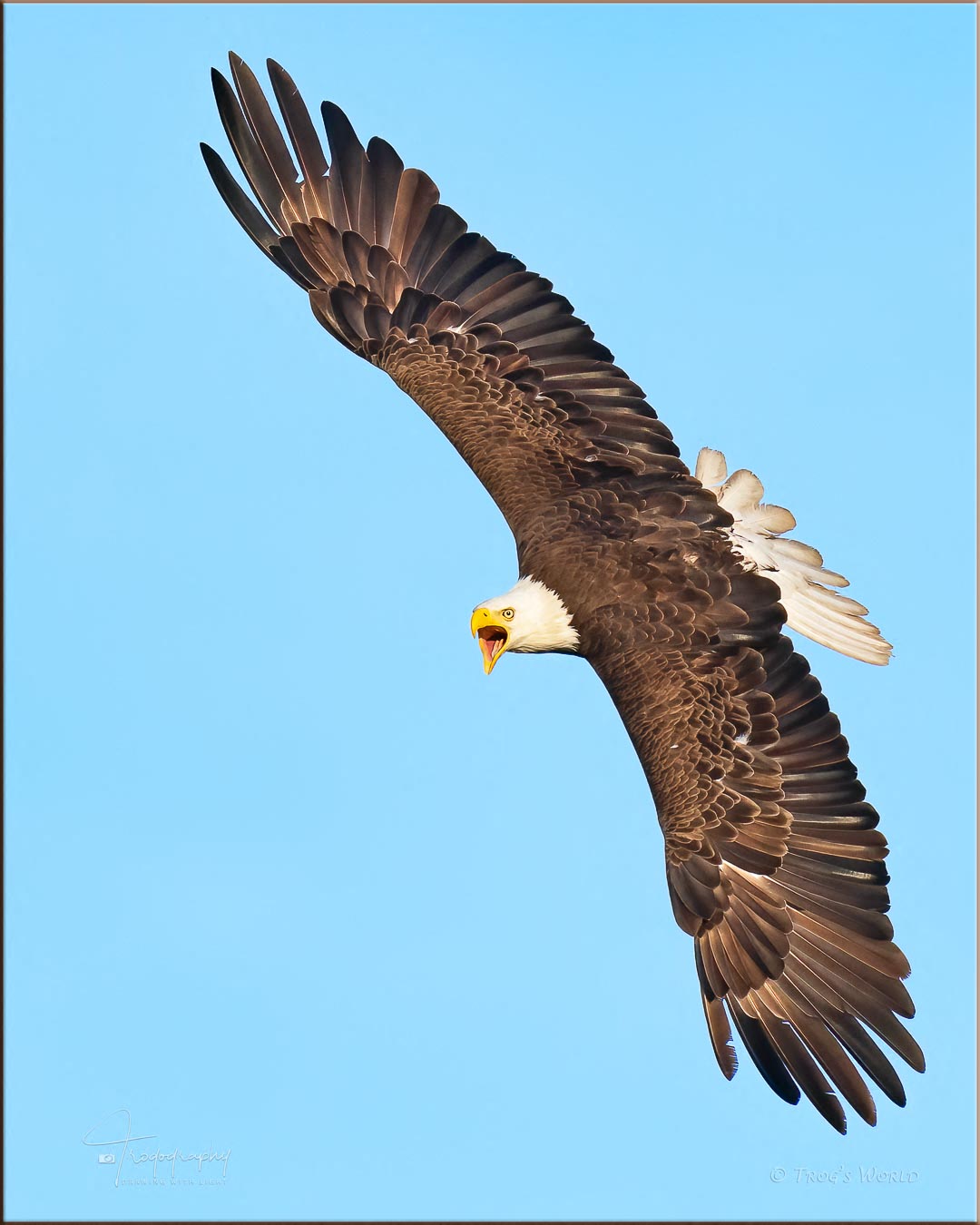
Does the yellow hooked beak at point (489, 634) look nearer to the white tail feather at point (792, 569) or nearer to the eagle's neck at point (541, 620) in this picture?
the eagle's neck at point (541, 620)

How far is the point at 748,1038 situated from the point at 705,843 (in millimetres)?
984

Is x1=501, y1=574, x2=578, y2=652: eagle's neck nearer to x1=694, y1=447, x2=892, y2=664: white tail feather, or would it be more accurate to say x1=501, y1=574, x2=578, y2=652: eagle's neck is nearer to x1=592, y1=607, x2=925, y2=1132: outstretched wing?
x1=592, y1=607, x2=925, y2=1132: outstretched wing

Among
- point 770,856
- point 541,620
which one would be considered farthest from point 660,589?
point 770,856

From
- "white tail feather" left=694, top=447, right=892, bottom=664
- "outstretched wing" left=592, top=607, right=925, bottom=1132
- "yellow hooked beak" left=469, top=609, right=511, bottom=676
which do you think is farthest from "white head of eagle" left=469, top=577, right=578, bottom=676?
"white tail feather" left=694, top=447, right=892, bottom=664

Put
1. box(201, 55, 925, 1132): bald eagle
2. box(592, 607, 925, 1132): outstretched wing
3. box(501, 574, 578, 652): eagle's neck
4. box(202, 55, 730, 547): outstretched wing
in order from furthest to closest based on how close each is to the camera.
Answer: box(202, 55, 730, 547): outstretched wing
box(501, 574, 578, 652): eagle's neck
box(201, 55, 925, 1132): bald eagle
box(592, 607, 925, 1132): outstretched wing

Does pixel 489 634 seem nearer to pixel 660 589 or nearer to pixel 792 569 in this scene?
pixel 660 589

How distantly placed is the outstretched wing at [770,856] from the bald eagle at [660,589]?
10 millimetres

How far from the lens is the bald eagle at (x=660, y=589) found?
9.39 m

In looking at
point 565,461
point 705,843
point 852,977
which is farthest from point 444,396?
point 852,977

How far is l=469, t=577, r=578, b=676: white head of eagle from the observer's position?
33.3 feet

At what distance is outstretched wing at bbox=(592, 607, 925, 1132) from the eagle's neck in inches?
14.5

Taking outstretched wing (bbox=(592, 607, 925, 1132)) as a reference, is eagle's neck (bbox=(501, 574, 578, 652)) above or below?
above

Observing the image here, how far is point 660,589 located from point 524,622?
76 cm

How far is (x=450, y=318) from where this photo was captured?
11211mm
